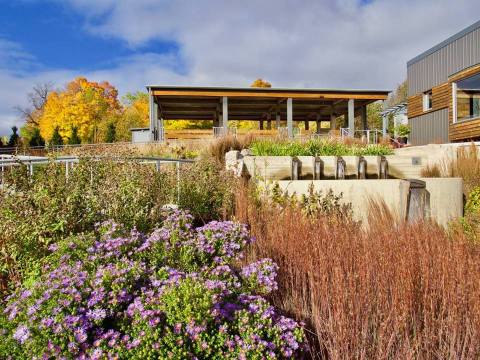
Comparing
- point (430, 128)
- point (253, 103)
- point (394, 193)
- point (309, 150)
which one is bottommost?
point (394, 193)

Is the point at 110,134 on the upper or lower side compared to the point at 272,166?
upper

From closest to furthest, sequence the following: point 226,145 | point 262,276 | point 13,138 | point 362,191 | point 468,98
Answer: point 262,276, point 362,191, point 226,145, point 468,98, point 13,138

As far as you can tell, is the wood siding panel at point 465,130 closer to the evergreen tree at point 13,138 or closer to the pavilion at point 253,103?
the pavilion at point 253,103

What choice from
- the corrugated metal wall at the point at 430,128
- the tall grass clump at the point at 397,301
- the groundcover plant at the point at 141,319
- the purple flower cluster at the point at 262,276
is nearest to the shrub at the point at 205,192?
the purple flower cluster at the point at 262,276

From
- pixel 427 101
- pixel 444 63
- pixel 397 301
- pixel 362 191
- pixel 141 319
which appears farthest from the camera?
pixel 427 101

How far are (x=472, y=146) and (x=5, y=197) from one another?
8024 millimetres

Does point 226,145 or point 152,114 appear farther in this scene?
point 152,114

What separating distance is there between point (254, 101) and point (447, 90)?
9720 mm

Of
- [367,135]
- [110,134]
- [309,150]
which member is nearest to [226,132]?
[309,150]

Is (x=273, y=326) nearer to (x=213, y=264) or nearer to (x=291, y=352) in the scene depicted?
(x=291, y=352)

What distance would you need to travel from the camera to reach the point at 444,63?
16.2 m

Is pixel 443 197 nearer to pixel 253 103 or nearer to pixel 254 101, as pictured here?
pixel 254 101

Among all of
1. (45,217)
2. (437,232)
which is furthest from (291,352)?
(45,217)

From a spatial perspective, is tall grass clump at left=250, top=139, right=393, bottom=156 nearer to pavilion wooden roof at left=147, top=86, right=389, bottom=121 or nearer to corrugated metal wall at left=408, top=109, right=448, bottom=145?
corrugated metal wall at left=408, top=109, right=448, bottom=145
